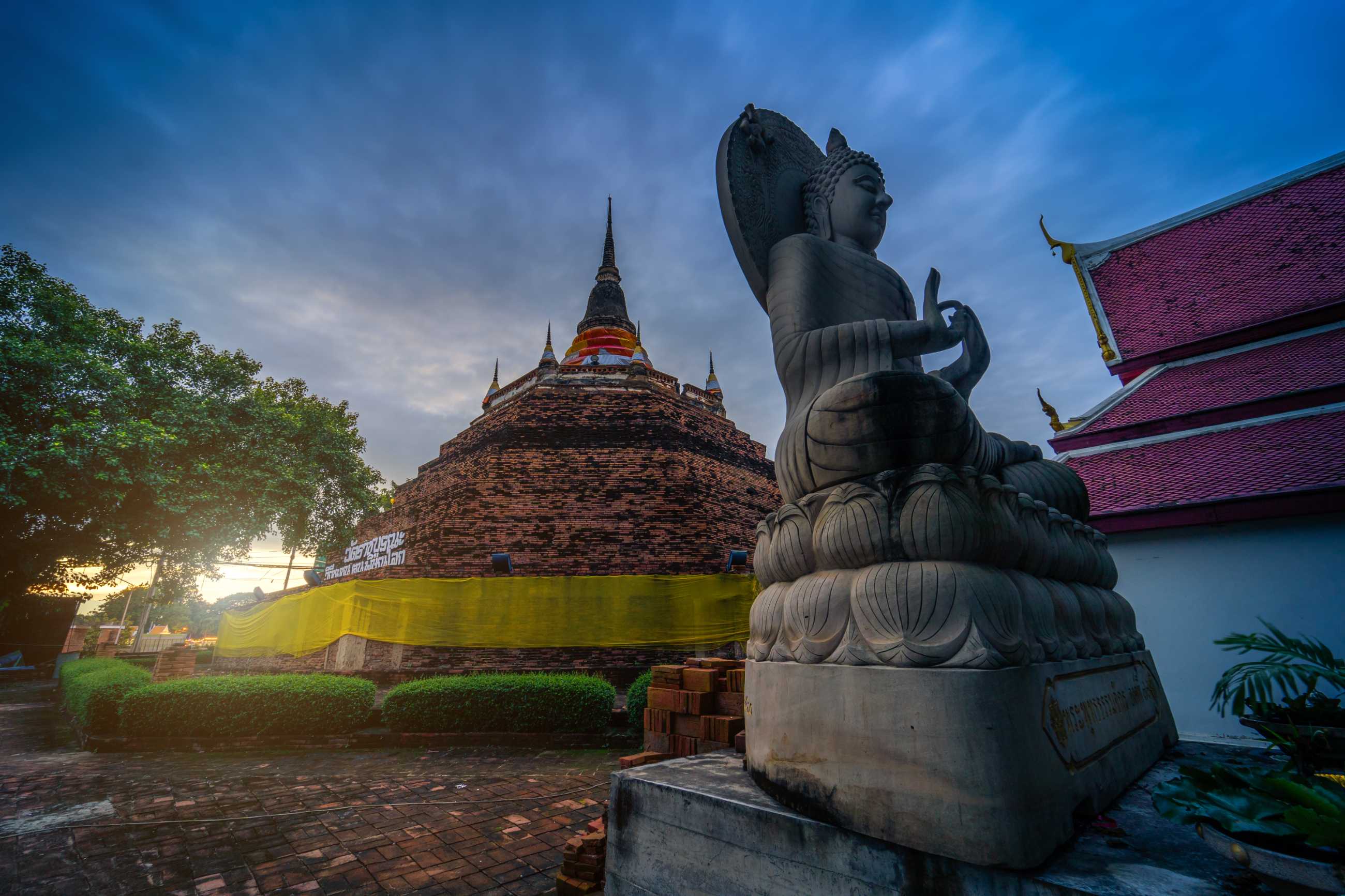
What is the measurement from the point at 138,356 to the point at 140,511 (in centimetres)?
339

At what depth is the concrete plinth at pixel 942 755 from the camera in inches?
54.3

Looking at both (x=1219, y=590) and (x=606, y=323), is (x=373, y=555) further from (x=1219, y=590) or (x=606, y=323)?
(x=1219, y=590)

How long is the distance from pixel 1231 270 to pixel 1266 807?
891cm

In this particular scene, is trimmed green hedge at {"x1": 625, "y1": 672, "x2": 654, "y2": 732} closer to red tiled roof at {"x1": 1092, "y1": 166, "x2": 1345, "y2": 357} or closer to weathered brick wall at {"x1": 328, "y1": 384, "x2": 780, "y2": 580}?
weathered brick wall at {"x1": 328, "y1": 384, "x2": 780, "y2": 580}

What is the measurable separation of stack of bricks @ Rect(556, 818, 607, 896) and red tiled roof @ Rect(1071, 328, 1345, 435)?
6.76 m

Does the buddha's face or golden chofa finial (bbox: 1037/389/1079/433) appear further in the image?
golden chofa finial (bbox: 1037/389/1079/433)

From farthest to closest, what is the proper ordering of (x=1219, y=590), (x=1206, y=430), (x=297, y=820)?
(x=1206, y=430) < (x=1219, y=590) < (x=297, y=820)

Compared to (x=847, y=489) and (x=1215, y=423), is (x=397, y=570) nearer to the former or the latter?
(x=847, y=489)

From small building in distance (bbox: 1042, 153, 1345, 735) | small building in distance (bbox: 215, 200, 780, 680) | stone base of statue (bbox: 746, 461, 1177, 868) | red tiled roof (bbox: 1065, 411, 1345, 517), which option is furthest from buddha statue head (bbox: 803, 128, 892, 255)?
small building in distance (bbox: 215, 200, 780, 680)

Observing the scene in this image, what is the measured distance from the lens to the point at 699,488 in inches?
503

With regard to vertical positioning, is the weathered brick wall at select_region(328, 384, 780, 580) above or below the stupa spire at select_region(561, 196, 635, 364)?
below

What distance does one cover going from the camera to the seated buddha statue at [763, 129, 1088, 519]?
191cm

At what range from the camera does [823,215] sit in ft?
11.1

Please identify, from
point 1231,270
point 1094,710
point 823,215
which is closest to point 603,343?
point 1231,270
